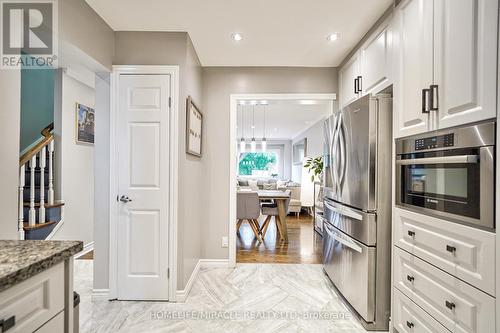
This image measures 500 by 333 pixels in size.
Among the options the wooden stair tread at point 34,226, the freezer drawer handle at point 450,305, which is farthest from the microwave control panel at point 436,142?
the wooden stair tread at point 34,226

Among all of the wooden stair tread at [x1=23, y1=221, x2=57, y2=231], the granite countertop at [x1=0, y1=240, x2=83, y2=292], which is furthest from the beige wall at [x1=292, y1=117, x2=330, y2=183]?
the granite countertop at [x1=0, y1=240, x2=83, y2=292]

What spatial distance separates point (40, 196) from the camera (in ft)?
9.60

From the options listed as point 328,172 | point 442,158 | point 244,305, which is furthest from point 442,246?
point 244,305

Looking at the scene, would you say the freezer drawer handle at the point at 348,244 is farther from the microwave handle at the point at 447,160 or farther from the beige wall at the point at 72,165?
the beige wall at the point at 72,165

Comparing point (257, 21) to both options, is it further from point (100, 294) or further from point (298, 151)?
point (298, 151)

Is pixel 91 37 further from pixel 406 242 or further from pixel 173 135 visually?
pixel 406 242

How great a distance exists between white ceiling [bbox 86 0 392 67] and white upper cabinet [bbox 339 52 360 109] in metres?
0.14

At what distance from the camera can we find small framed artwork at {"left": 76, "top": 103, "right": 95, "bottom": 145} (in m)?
3.44

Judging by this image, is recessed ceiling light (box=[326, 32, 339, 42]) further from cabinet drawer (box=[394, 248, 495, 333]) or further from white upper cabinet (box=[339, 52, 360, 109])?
cabinet drawer (box=[394, 248, 495, 333])

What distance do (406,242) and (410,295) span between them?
32cm

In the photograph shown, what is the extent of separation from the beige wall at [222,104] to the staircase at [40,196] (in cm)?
182

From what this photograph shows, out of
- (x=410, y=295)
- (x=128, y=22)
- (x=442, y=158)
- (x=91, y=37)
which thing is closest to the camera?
(x=442, y=158)

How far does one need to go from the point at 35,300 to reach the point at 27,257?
0.14 metres

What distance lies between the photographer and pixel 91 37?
6.50ft
